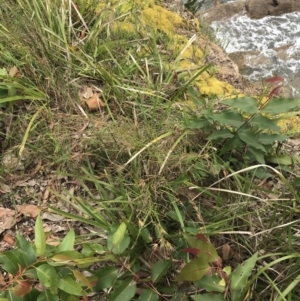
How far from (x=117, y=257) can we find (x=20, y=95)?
3.70ft

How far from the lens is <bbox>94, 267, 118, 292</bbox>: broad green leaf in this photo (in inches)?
58.1

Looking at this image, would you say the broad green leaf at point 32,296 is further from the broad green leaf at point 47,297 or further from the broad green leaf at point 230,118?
the broad green leaf at point 230,118

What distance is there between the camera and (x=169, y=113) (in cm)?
217

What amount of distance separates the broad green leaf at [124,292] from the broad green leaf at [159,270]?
92 millimetres

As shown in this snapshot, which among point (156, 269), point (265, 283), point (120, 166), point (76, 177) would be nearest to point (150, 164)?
point (120, 166)

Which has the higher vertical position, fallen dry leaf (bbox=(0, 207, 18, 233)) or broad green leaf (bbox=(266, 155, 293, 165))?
broad green leaf (bbox=(266, 155, 293, 165))

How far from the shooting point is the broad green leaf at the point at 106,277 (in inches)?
58.1

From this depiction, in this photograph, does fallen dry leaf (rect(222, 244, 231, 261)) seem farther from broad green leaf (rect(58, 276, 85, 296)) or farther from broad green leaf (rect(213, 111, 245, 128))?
broad green leaf (rect(58, 276, 85, 296))

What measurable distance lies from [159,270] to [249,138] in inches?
29.1

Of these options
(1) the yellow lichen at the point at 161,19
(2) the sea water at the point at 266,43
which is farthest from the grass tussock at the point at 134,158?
(2) the sea water at the point at 266,43

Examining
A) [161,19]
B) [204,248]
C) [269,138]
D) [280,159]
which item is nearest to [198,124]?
[269,138]

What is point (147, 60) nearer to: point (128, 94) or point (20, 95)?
point (128, 94)

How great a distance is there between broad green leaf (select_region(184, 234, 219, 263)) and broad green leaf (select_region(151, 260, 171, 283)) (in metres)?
Answer: 0.17

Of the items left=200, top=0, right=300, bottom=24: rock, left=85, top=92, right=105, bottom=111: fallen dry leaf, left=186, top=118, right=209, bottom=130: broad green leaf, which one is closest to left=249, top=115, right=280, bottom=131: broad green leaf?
left=186, top=118, right=209, bottom=130: broad green leaf
